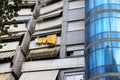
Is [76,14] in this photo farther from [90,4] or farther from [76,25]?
[90,4]

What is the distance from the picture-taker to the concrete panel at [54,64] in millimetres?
31516

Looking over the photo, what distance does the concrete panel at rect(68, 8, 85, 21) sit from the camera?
117ft

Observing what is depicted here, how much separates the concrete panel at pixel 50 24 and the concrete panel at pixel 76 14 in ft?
4.70

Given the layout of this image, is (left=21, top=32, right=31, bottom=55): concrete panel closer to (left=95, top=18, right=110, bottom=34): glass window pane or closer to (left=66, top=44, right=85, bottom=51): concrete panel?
(left=66, top=44, right=85, bottom=51): concrete panel

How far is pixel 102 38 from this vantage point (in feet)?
95.1

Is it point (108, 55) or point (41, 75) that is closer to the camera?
point (108, 55)

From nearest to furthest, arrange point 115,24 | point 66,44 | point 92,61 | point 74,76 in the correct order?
1. point 92,61
2. point 115,24
3. point 74,76
4. point 66,44

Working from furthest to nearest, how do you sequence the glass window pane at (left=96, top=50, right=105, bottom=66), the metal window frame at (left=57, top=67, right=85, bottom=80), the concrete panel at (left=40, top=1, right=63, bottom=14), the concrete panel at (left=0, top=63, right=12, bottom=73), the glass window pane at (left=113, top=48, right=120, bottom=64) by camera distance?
the concrete panel at (left=40, top=1, right=63, bottom=14)
the concrete panel at (left=0, top=63, right=12, bottom=73)
the metal window frame at (left=57, top=67, right=85, bottom=80)
the glass window pane at (left=96, top=50, right=105, bottom=66)
the glass window pane at (left=113, top=48, right=120, bottom=64)

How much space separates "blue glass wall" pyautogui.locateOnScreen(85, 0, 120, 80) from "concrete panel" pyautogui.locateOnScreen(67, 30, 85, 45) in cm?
248

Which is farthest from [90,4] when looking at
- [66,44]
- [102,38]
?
[66,44]

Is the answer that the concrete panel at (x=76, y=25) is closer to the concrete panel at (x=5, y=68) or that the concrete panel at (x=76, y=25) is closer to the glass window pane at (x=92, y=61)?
the glass window pane at (x=92, y=61)

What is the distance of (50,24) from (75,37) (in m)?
5.11

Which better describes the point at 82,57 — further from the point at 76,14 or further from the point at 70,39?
the point at 76,14

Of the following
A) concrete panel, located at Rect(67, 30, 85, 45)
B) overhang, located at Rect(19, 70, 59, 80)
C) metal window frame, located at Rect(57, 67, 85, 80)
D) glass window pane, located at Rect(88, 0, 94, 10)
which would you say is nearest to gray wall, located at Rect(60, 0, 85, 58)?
concrete panel, located at Rect(67, 30, 85, 45)
